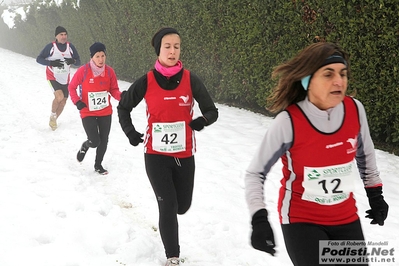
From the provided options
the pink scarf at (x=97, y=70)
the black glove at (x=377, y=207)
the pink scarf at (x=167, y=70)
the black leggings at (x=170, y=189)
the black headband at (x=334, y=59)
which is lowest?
the black leggings at (x=170, y=189)

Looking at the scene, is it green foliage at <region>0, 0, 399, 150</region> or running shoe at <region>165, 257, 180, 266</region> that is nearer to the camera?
running shoe at <region>165, 257, 180, 266</region>

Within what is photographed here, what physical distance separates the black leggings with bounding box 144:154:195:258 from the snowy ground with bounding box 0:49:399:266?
1.50ft

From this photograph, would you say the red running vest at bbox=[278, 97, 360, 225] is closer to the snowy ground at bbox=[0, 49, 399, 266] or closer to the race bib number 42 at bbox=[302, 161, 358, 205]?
the race bib number 42 at bbox=[302, 161, 358, 205]

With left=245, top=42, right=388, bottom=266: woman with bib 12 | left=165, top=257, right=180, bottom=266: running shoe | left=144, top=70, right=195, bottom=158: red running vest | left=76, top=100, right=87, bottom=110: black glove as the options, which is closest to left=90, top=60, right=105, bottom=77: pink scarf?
left=76, top=100, right=87, bottom=110: black glove

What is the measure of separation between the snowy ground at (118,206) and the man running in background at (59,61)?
0.89 meters

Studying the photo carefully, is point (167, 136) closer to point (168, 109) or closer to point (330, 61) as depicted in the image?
point (168, 109)

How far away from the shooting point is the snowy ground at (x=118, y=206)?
3763 mm

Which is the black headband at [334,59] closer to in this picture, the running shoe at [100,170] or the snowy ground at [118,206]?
the snowy ground at [118,206]

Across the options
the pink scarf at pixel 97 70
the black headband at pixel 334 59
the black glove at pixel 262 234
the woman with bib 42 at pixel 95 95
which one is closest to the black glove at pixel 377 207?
the black glove at pixel 262 234

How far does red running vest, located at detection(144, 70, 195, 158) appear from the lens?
345cm

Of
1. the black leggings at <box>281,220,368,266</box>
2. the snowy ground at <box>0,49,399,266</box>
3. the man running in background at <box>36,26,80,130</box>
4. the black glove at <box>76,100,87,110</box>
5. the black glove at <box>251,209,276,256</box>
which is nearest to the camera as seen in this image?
the black glove at <box>251,209,276,256</box>

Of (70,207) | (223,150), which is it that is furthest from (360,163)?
(223,150)

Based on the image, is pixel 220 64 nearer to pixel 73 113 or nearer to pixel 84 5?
pixel 73 113

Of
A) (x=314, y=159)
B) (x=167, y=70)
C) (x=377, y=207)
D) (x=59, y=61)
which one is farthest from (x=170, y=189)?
(x=59, y=61)
